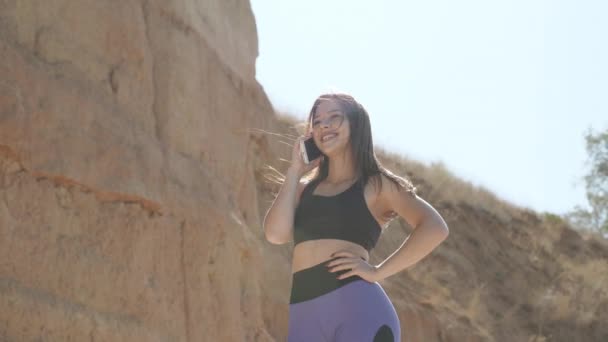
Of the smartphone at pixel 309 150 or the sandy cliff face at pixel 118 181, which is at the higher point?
the smartphone at pixel 309 150

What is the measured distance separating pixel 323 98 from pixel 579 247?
14.7 metres

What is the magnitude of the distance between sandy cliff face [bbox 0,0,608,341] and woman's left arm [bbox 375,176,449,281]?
1.60 metres

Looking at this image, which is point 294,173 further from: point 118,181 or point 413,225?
point 118,181

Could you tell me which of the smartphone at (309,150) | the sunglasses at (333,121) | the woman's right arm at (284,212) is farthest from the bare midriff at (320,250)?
the sunglasses at (333,121)

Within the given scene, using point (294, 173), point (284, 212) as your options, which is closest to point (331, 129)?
point (294, 173)

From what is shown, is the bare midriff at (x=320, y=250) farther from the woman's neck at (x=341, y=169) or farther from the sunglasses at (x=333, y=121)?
the sunglasses at (x=333, y=121)

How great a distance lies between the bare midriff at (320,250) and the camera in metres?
3.73

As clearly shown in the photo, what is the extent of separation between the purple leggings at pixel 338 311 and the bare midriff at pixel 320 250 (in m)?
0.03

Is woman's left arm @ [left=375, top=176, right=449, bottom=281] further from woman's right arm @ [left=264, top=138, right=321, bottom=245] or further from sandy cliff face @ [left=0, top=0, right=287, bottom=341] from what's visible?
sandy cliff face @ [left=0, top=0, right=287, bottom=341]

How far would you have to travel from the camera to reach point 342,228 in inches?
147

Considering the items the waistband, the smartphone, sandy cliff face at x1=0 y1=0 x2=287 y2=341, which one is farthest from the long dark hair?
sandy cliff face at x1=0 y1=0 x2=287 y2=341

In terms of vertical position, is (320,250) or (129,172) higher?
(320,250)

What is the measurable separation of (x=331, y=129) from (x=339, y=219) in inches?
18.0

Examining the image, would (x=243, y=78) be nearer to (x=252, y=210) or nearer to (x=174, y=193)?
(x=252, y=210)
